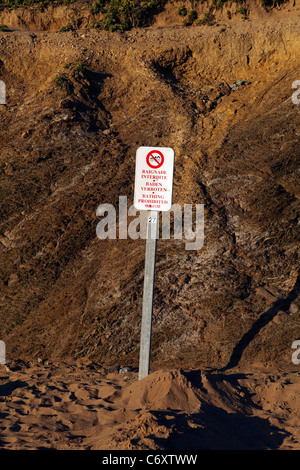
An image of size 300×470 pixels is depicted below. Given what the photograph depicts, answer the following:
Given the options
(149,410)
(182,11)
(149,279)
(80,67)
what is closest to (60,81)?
(80,67)

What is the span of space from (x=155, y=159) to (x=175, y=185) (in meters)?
3.02

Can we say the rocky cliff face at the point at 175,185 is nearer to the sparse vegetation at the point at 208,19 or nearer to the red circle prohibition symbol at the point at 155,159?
the sparse vegetation at the point at 208,19

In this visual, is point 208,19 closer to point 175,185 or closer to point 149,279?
point 175,185

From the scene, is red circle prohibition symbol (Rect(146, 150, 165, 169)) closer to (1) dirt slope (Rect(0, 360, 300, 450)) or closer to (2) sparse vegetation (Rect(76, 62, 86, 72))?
(1) dirt slope (Rect(0, 360, 300, 450))

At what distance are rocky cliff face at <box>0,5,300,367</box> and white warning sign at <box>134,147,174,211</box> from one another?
2.15m

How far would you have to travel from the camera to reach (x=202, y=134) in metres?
8.91

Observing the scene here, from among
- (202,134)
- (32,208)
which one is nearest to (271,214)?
(202,134)

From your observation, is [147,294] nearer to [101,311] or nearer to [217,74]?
[101,311]

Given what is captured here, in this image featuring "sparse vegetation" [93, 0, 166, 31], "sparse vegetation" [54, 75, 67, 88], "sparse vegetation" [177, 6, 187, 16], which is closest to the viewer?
"sparse vegetation" [54, 75, 67, 88]

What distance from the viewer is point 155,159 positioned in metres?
5.15

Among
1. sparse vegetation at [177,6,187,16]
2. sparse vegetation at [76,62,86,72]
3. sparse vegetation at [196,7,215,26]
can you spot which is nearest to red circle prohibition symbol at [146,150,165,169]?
sparse vegetation at [76,62,86,72]

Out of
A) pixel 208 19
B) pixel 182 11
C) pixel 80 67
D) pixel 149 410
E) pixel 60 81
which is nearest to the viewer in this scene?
pixel 149 410

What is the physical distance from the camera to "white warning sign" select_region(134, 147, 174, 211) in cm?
515

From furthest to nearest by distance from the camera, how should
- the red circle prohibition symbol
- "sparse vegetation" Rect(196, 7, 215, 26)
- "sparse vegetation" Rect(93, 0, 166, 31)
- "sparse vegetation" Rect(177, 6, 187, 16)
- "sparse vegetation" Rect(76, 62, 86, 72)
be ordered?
"sparse vegetation" Rect(177, 6, 187, 16) < "sparse vegetation" Rect(93, 0, 166, 31) < "sparse vegetation" Rect(196, 7, 215, 26) < "sparse vegetation" Rect(76, 62, 86, 72) < the red circle prohibition symbol
